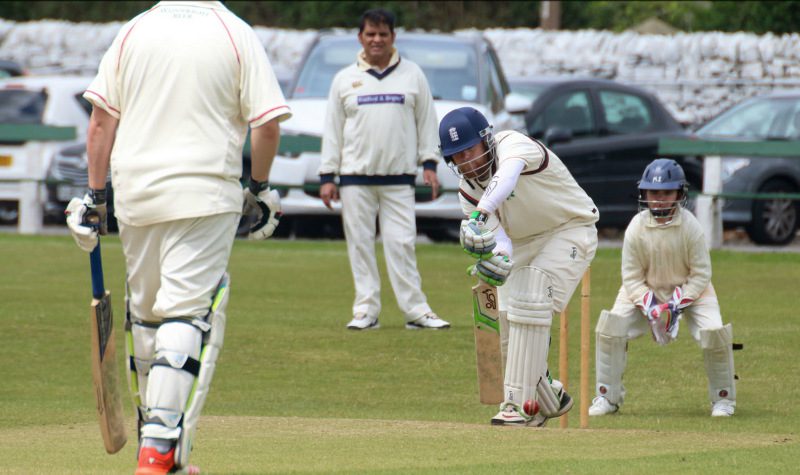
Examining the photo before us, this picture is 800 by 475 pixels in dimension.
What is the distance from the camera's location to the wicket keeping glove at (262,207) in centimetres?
646

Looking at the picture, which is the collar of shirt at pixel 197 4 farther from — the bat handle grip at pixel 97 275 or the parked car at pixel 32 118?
the parked car at pixel 32 118

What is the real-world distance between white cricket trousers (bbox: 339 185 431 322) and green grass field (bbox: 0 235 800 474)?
0.25 m

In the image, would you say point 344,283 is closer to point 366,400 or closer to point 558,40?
point 366,400

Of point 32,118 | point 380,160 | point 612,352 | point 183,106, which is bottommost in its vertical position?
point 32,118

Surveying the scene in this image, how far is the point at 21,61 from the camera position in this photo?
30531 mm

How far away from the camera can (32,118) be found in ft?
67.6

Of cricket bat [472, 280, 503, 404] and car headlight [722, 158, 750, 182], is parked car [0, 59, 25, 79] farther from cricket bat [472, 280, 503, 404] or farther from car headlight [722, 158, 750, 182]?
cricket bat [472, 280, 503, 404]

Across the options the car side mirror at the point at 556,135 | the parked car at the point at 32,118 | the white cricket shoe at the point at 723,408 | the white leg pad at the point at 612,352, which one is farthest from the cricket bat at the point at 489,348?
the parked car at the point at 32,118

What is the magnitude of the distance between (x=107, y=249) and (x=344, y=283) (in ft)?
11.4

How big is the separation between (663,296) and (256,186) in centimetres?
375

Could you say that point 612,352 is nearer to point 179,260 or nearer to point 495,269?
point 495,269

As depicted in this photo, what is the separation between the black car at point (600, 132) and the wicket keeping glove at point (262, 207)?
11.4 meters

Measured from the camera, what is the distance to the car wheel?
18.1 m

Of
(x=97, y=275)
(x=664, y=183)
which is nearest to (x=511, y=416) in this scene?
(x=664, y=183)
